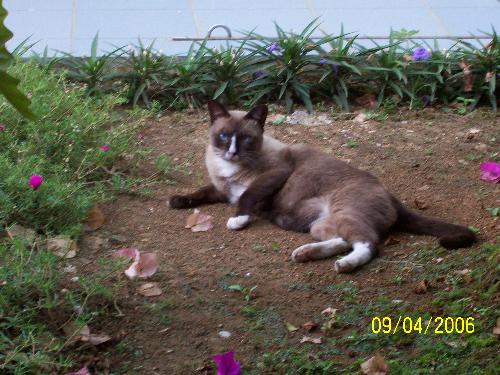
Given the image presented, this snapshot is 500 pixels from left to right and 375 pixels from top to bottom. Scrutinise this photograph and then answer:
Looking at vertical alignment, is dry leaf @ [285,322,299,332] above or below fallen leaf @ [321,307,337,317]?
below

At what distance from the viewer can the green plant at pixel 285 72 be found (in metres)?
5.82

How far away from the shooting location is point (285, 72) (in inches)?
231

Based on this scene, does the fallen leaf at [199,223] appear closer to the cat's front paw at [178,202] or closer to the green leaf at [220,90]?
the cat's front paw at [178,202]

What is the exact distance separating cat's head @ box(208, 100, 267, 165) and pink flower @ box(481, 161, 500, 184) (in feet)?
4.25

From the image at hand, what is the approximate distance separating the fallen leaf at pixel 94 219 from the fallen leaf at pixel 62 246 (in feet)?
1.10

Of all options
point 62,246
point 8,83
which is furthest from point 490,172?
point 8,83

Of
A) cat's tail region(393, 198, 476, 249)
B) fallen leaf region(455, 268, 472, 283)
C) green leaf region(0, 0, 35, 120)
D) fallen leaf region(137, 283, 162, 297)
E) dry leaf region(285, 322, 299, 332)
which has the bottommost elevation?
dry leaf region(285, 322, 299, 332)

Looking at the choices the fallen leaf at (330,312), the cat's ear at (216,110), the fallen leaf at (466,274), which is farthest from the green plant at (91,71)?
the fallen leaf at (466,274)

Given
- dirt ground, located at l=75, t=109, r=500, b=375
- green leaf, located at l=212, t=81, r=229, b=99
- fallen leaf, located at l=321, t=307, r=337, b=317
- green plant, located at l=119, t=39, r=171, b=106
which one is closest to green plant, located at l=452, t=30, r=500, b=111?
dirt ground, located at l=75, t=109, r=500, b=375

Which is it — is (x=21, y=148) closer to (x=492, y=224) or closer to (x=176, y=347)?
(x=176, y=347)

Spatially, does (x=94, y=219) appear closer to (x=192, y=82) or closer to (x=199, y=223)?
(x=199, y=223)

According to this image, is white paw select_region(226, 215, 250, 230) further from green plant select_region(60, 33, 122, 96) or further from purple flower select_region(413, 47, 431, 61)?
purple flower select_region(413, 47, 431, 61)

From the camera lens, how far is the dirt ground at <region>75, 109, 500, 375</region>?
3.14 metres

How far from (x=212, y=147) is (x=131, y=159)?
58 cm
